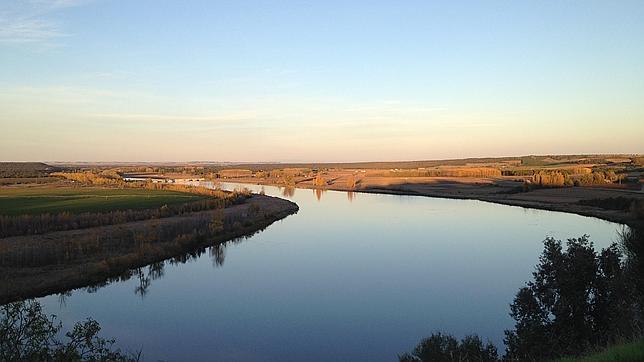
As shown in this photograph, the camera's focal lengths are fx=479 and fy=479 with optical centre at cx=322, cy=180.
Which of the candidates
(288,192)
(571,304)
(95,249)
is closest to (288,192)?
(288,192)

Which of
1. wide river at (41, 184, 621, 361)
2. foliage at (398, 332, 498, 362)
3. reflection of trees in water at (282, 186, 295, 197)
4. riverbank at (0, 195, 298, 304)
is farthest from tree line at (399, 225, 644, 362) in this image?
reflection of trees in water at (282, 186, 295, 197)

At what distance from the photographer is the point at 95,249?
16.8 metres

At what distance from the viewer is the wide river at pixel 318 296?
942cm

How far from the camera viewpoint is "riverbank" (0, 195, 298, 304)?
13.2m

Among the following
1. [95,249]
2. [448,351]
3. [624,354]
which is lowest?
[95,249]

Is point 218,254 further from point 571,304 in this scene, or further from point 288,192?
point 288,192

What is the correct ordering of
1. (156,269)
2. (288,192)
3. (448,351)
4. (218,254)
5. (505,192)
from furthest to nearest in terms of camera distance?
1. (288,192)
2. (505,192)
3. (218,254)
4. (156,269)
5. (448,351)

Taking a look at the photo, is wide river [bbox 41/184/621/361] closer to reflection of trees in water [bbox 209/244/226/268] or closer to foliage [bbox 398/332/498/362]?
reflection of trees in water [bbox 209/244/226/268]

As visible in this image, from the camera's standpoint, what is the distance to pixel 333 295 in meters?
12.8

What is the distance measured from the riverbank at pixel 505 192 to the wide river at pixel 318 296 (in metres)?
11.2

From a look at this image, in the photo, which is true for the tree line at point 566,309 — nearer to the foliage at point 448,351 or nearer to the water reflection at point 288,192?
the foliage at point 448,351

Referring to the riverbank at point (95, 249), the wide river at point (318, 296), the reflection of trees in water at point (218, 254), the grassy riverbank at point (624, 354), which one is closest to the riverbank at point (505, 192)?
the wide river at point (318, 296)

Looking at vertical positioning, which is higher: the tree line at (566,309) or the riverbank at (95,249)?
the tree line at (566,309)

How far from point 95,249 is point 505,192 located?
4079 cm
